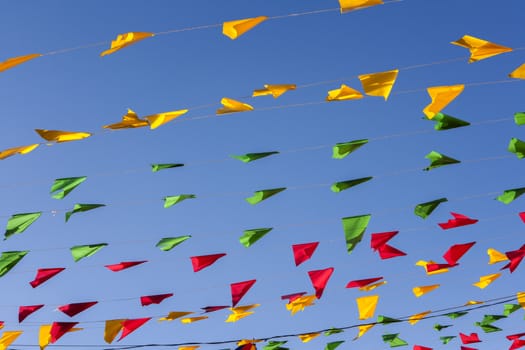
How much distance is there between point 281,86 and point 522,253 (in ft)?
13.5

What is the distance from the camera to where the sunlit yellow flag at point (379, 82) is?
17.1 ft

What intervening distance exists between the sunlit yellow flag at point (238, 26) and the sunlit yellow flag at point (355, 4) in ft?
2.33

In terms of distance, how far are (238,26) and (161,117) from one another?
1.25 meters

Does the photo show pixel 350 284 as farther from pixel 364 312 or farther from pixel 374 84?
pixel 374 84

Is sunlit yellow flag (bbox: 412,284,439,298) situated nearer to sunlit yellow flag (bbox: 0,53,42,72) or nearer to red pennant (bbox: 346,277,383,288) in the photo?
red pennant (bbox: 346,277,383,288)

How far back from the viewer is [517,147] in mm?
6191

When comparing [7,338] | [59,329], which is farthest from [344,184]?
[7,338]

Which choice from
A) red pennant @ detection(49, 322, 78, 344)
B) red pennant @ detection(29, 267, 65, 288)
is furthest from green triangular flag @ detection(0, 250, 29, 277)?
red pennant @ detection(49, 322, 78, 344)

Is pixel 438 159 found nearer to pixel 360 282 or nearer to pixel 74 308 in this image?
pixel 360 282

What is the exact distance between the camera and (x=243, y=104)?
5484 millimetres

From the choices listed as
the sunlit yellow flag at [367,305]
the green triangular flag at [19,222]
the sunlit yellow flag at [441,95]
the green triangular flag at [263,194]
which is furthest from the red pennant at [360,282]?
the green triangular flag at [19,222]

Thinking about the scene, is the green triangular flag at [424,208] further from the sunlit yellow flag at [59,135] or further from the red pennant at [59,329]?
the red pennant at [59,329]

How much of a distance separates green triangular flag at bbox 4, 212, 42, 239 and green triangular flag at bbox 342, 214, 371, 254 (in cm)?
325

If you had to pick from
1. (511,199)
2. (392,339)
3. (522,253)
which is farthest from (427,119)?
(392,339)
